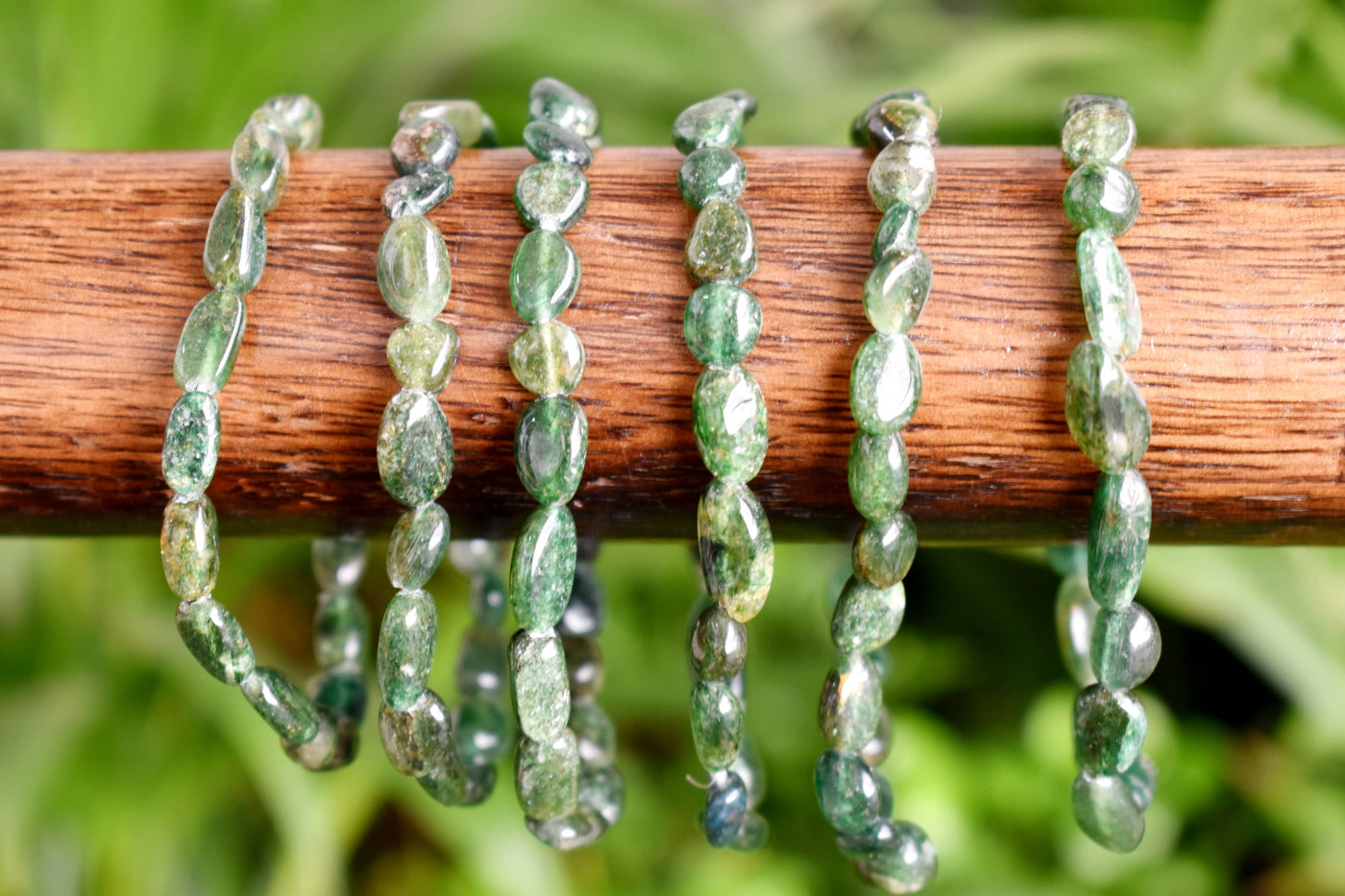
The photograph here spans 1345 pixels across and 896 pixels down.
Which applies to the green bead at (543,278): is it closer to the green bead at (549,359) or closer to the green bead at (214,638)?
the green bead at (549,359)

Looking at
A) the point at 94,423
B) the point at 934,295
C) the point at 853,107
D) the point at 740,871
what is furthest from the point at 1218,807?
the point at 94,423

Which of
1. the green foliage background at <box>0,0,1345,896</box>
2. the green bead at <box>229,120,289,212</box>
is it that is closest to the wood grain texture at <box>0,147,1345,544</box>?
the green bead at <box>229,120,289,212</box>

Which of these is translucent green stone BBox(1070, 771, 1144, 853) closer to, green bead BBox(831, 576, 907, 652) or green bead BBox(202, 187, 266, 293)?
green bead BBox(831, 576, 907, 652)

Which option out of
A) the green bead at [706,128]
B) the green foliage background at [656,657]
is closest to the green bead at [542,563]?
the green bead at [706,128]

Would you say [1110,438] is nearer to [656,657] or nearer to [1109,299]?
[1109,299]

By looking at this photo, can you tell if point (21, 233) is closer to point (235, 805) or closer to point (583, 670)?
point (583, 670)

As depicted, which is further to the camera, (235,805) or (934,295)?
(235,805)

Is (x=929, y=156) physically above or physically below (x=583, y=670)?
above
